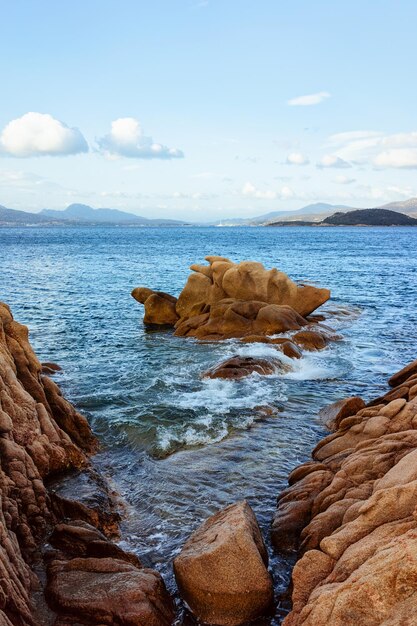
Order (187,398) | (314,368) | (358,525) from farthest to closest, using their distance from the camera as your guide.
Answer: (314,368), (187,398), (358,525)

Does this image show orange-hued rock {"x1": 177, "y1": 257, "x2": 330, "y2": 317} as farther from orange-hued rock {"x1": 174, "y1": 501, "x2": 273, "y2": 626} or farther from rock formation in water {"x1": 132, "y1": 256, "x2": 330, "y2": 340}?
orange-hued rock {"x1": 174, "y1": 501, "x2": 273, "y2": 626}

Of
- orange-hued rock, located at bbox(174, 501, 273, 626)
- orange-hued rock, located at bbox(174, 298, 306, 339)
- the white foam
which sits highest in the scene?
orange-hued rock, located at bbox(174, 298, 306, 339)

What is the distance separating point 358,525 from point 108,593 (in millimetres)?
4788

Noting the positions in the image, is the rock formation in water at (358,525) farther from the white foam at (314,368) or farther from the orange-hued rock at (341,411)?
the white foam at (314,368)

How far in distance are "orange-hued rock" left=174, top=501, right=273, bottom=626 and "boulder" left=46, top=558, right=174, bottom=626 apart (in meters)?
0.54

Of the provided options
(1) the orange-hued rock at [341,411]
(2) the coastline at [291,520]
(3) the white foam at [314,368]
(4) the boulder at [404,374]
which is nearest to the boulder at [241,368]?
(3) the white foam at [314,368]

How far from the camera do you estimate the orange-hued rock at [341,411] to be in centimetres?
1814

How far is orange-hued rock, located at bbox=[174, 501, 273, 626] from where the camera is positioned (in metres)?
10.0

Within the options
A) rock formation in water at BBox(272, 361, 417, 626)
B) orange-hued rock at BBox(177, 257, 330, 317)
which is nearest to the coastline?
rock formation in water at BBox(272, 361, 417, 626)

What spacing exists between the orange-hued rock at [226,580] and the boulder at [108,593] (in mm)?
540

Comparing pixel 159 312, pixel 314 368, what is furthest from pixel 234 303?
pixel 314 368

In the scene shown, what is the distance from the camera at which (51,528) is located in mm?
12039

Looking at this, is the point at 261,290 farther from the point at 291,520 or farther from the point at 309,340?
the point at 291,520

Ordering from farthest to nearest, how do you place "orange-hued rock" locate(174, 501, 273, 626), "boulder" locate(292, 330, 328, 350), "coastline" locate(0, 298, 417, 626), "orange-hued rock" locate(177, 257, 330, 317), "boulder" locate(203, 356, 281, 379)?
1. "orange-hued rock" locate(177, 257, 330, 317)
2. "boulder" locate(292, 330, 328, 350)
3. "boulder" locate(203, 356, 281, 379)
4. "orange-hued rock" locate(174, 501, 273, 626)
5. "coastline" locate(0, 298, 417, 626)
